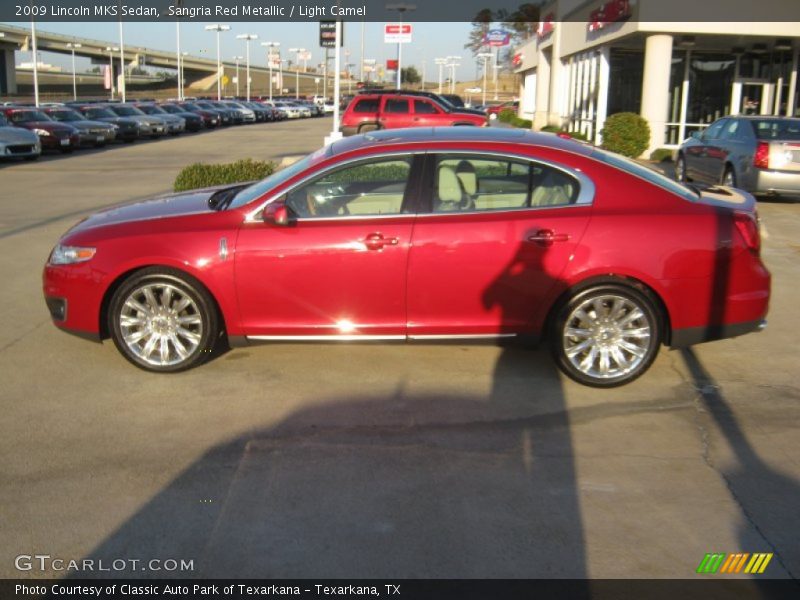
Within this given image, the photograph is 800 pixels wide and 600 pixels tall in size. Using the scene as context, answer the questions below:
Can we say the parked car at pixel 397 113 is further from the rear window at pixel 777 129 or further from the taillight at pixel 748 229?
the taillight at pixel 748 229

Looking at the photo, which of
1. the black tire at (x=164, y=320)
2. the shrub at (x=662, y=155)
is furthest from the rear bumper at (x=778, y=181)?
the black tire at (x=164, y=320)

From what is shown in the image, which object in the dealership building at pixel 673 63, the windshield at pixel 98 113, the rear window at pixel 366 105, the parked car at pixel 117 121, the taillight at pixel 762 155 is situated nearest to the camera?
the taillight at pixel 762 155

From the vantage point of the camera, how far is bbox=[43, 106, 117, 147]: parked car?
30.6 m

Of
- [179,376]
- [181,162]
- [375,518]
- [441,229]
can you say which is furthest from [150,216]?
[181,162]

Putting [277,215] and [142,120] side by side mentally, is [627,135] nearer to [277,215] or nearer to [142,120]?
[277,215]

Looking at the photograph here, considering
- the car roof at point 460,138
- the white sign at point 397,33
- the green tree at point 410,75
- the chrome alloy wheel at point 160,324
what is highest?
the green tree at point 410,75

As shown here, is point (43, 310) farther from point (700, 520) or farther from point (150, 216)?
point (700, 520)

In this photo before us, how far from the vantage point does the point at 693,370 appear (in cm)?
637

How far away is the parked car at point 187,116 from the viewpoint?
4381 cm

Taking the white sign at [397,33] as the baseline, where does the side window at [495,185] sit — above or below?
below

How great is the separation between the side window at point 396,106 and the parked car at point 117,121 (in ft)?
46.2

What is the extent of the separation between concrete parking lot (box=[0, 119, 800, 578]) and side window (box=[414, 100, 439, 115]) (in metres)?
19.3

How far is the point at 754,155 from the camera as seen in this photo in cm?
1404

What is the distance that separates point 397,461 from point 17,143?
22.4 meters
